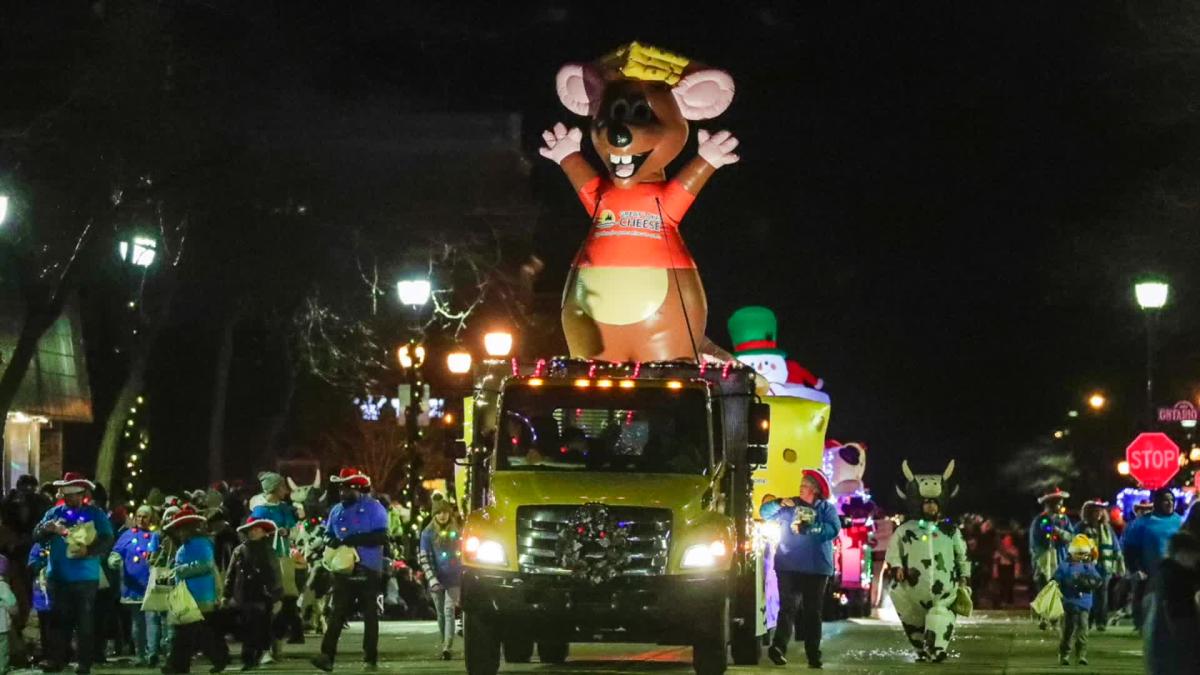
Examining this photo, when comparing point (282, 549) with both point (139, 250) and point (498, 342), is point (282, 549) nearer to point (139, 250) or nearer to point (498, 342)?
point (498, 342)

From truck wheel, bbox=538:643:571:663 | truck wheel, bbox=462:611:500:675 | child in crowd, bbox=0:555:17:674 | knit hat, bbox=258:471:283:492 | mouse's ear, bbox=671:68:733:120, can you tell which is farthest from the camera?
mouse's ear, bbox=671:68:733:120

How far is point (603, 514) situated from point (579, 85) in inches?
312

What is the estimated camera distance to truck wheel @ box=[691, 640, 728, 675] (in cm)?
1602

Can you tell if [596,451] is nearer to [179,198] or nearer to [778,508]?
[778,508]

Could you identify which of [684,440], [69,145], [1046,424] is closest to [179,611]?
[684,440]

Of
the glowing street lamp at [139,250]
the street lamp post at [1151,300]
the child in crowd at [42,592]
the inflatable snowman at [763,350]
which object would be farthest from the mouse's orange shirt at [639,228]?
the street lamp post at [1151,300]

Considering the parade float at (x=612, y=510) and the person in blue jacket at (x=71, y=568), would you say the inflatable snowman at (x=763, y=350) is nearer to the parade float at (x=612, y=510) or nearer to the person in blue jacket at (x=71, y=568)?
the parade float at (x=612, y=510)

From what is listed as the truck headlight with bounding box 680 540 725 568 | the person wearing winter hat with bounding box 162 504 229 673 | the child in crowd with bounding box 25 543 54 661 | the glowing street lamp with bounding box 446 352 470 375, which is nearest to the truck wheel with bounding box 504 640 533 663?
the person wearing winter hat with bounding box 162 504 229 673

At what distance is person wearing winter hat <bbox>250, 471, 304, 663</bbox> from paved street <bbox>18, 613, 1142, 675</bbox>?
27 cm

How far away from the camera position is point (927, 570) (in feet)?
65.7

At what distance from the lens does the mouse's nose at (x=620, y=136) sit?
71.1 feet

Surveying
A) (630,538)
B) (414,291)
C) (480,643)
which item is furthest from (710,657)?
(414,291)

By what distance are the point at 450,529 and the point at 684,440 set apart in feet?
17.6

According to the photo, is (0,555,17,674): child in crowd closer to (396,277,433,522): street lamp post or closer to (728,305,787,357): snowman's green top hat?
(396,277,433,522): street lamp post
